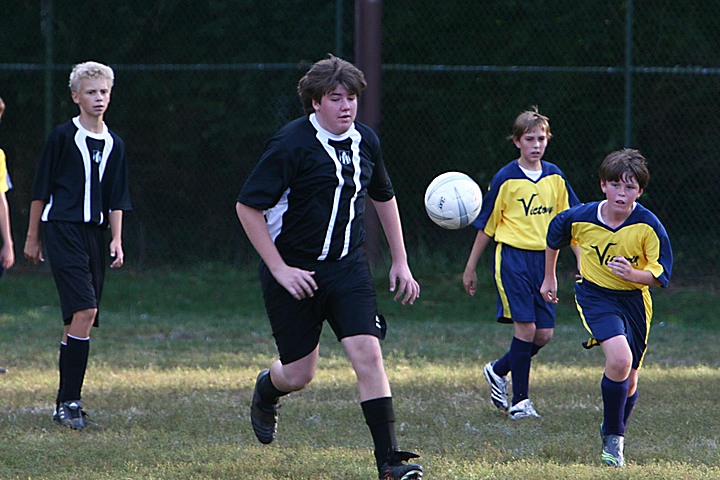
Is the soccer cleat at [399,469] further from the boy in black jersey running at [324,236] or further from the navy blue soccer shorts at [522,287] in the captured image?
the navy blue soccer shorts at [522,287]

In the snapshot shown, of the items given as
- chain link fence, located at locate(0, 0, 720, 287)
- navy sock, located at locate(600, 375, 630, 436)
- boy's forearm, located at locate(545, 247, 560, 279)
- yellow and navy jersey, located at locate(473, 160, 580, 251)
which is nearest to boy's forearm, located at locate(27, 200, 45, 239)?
yellow and navy jersey, located at locate(473, 160, 580, 251)

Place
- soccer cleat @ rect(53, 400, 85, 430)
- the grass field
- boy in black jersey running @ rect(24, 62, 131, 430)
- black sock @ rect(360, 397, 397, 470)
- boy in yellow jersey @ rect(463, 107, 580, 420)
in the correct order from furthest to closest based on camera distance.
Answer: boy in yellow jersey @ rect(463, 107, 580, 420), boy in black jersey running @ rect(24, 62, 131, 430), soccer cleat @ rect(53, 400, 85, 430), the grass field, black sock @ rect(360, 397, 397, 470)

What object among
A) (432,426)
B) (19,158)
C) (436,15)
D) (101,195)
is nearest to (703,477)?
(432,426)

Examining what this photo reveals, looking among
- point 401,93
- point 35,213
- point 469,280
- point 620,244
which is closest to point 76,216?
point 35,213

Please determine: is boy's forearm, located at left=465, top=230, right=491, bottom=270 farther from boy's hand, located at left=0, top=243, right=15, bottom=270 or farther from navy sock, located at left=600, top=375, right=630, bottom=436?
boy's hand, located at left=0, top=243, right=15, bottom=270

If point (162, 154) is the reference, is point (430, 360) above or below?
below

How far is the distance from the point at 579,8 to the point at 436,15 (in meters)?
1.54

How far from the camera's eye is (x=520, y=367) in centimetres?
636

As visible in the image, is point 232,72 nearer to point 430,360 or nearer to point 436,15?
point 436,15

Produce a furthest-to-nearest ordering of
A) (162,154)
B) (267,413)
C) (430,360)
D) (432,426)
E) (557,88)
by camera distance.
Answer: (162,154) < (557,88) < (430,360) < (432,426) < (267,413)

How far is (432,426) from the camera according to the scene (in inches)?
231

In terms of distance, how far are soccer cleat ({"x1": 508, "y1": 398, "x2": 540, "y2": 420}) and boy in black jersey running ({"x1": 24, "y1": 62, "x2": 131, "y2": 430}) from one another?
229 cm

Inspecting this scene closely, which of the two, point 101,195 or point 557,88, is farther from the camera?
point 557,88

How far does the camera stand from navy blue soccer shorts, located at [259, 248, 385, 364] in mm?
4582
